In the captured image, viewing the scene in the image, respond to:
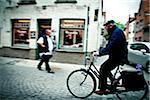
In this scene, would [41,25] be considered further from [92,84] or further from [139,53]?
[92,84]

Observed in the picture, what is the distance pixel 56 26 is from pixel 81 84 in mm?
7481

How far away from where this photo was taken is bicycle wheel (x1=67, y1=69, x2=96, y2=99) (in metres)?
5.63

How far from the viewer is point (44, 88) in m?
6.58

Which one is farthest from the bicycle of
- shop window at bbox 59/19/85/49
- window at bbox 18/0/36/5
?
window at bbox 18/0/36/5

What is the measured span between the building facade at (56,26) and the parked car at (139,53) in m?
1.70

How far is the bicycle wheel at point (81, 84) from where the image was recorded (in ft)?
18.5

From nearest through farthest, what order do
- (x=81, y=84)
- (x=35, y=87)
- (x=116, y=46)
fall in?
(x=116, y=46) → (x=81, y=84) → (x=35, y=87)

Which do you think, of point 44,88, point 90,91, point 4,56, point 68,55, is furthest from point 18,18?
point 90,91

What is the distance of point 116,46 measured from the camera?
5273mm

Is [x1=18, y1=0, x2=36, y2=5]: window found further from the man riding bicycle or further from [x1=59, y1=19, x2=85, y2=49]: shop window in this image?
the man riding bicycle

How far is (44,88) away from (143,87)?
2.40m

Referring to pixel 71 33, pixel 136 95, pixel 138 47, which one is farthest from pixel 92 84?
pixel 71 33

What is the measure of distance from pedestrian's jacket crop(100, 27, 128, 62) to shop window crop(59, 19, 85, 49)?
7.45m

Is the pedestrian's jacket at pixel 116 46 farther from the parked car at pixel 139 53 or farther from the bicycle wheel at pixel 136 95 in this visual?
the parked car at pixel 139 53
